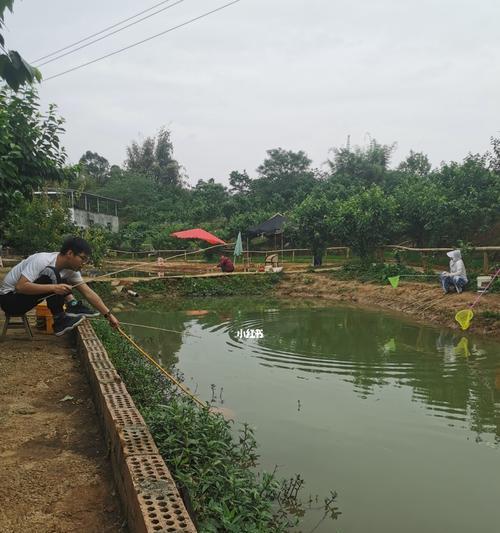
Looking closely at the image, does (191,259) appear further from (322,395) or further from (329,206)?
(322,395)

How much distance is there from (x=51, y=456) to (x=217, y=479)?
114 centimetres

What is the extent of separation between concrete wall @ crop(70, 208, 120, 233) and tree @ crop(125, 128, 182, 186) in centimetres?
999

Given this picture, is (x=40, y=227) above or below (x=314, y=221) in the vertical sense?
below

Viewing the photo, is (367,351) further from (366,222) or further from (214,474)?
(366,222)

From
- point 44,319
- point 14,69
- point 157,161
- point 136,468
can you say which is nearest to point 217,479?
point 136,468

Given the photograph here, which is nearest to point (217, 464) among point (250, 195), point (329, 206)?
point (329, 206)

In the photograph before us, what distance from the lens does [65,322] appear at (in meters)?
5.11

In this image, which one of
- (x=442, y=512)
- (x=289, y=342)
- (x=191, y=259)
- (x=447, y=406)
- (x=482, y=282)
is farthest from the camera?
(x=191, y=259)

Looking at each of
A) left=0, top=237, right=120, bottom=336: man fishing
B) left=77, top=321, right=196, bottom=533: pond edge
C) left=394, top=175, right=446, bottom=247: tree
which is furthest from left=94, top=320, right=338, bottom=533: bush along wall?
left=394, top=175, right=446, bottom=247: tree

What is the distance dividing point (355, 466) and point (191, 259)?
78.3 feet

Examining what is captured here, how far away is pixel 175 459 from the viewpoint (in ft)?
9.46

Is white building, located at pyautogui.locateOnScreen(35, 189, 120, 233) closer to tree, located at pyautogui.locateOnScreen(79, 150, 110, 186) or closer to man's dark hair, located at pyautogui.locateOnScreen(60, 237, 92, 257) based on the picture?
tree, located at pyautogui.locateOnScreen(79, 150, 110, 186)

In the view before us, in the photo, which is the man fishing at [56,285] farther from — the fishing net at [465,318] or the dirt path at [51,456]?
the fishing net at [465,318]

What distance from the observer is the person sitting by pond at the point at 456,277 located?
11.8 meters
